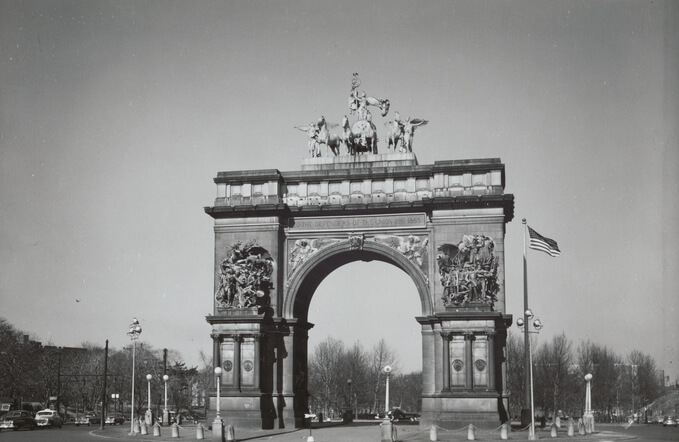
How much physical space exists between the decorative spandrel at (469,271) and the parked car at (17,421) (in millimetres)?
29357

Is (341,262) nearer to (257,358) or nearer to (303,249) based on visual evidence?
(303,249)

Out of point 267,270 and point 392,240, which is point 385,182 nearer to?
point 392,240

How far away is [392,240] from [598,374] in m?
57.0

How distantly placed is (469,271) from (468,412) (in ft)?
22.8

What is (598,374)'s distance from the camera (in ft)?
307

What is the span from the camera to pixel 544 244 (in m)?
43.5

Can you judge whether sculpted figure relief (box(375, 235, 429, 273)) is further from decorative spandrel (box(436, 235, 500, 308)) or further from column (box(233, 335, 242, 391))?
column (box(233, 335, 242, 391))

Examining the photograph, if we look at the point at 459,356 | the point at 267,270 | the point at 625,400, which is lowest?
the point at 625,400

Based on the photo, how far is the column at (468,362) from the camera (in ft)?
137

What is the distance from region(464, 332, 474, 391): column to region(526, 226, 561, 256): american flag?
591 centimetres

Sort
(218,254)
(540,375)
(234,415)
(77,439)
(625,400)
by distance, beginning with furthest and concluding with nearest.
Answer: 1. (625,400)
2. (540,375)
3. (218,254)
4. (234,415)
5. (77,439)

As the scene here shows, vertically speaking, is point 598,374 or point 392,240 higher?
point 392,240

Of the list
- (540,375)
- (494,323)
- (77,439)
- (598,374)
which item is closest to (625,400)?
(598,374)

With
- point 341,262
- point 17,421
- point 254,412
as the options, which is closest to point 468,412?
point 254,412
